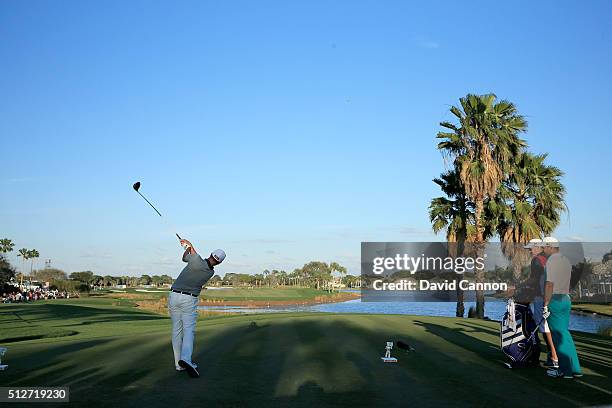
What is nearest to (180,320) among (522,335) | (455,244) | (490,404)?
(490,404)

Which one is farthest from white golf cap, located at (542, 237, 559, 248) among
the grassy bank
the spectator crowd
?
the grassy bank

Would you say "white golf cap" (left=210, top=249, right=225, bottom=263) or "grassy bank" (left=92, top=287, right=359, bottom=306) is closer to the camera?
"white golf cap" (left=210, top=249, right=225, bottom=263)

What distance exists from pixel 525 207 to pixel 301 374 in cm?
2799

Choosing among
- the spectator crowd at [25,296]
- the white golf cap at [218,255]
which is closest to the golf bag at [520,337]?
the white golf cap at [218,255]

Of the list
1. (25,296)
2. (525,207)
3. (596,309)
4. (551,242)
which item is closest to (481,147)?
(525,207)

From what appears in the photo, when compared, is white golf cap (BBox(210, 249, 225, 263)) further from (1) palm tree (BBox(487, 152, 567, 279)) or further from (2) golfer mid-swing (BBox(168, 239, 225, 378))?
(1) palm tree (BBox(487, 152, 567, 279))

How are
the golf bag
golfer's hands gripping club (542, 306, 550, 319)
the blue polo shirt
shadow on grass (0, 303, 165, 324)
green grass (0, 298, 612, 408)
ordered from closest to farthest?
green grass (0, 298, 612, 408)
the blue polo shirt
golfer's hands gripping club (542, 306, 550, 319)
the golf bag
shadow on grass (0, 303, 165, 324)

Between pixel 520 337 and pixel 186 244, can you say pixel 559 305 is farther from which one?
pixel 186 244

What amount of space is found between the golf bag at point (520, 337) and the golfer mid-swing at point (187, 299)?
5636 millimetres

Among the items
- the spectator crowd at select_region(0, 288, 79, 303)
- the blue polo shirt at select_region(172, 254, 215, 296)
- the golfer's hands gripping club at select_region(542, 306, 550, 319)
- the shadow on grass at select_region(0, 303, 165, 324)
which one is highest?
the blue polo shirt at select_region(172, 254, 215, 296)

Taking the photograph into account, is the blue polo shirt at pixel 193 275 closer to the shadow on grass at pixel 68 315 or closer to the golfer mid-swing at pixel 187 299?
the golfer mid-swing at pixel 187 299

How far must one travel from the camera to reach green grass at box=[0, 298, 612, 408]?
7855 mm

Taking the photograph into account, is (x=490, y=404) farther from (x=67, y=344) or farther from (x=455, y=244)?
(x=455, y=244)

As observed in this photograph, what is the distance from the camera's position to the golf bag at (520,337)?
1070 cm
